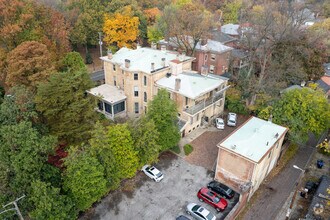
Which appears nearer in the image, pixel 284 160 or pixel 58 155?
pixel 58 155

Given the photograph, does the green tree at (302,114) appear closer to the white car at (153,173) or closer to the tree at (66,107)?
the white car at (153,173)

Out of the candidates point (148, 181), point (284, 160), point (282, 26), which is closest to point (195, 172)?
point (148, 181)

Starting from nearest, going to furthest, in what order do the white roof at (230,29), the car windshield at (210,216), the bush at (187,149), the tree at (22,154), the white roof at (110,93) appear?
1. the tree at (22,154)
2. the car windshield at (210,216)
3. the bush at (187,149)
4. the white roof at (110,93)
5. the white roof at (230,29)

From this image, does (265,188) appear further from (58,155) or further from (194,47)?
(194,47)

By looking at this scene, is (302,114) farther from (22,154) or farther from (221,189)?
(22,154)

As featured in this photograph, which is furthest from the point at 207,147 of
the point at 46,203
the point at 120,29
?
the point at 120,29

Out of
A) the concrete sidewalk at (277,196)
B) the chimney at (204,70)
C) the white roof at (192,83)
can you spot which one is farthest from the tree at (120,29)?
the concrete sidewalk at (277,196)
